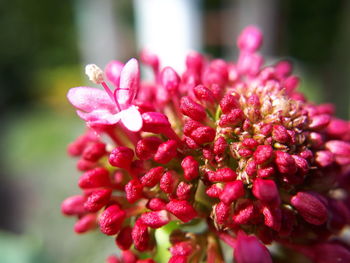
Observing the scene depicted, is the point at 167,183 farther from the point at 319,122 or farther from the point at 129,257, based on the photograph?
the point at 319,122

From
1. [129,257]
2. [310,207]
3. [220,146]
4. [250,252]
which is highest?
[220,146]

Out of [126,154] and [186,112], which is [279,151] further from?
[126,154]

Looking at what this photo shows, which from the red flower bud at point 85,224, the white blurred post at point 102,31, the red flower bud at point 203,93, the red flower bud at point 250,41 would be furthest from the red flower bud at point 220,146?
the white blurred post at point 102,31

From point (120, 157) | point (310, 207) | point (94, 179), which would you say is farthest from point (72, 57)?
point (310, 207)

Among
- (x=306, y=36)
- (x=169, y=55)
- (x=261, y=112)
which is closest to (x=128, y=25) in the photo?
(x=306, y=36)

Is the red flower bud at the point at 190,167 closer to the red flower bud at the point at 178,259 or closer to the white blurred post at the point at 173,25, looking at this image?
the red flower bud at the point at 178,259

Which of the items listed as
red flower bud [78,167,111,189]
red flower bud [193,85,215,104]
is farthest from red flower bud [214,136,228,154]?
red flower bud [78,167,111,189]
